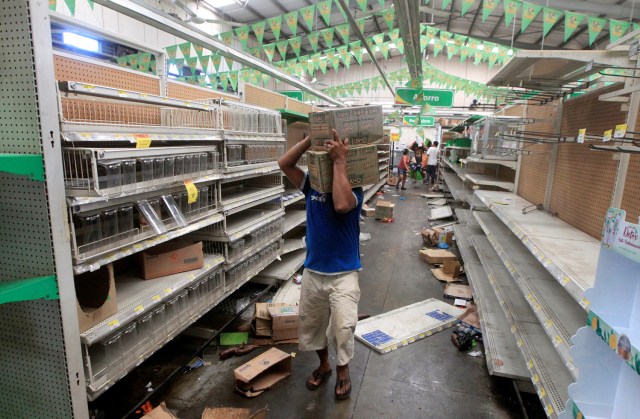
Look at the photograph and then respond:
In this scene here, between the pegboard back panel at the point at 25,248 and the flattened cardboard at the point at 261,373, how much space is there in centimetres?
114

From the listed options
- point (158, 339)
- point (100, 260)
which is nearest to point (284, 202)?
point (158, 339)

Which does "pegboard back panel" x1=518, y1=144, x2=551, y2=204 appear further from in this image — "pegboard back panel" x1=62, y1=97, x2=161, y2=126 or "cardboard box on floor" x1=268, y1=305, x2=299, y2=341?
"pegboard back panel" x1=62, y1=97, x2=161, y2=126

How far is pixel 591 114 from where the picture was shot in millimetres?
2928

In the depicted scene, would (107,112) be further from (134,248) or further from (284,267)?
(284,267)

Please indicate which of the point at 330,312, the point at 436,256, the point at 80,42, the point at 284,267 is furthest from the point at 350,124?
the point at 80,42

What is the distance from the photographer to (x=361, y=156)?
2.28 m

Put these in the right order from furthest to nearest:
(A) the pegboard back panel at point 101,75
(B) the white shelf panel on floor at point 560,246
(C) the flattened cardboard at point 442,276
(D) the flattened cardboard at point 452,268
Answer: (D) the flattened cardboard at point 452,268, (C) the flattened cardboard at point 442,276, (A) the pegboard back panel at point 101,75, (B) the white shelf panel on floor at point 560,246

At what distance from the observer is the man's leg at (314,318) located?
2670mm

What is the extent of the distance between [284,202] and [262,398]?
248 cm

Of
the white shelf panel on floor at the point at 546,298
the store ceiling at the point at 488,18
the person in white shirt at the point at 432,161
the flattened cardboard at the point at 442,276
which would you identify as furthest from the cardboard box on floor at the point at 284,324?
the person in white shirt at the point at 432,161

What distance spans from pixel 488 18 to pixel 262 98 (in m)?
10.8

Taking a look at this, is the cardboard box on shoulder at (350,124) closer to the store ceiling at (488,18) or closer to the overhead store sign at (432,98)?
the store ceiling at (488,18)

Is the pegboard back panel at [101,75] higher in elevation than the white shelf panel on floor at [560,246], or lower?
higher

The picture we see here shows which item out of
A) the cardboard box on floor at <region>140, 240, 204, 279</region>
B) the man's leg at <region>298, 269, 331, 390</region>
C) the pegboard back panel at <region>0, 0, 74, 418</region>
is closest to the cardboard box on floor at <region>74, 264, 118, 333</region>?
the pegboard back panel at <region>0, 0, 74, 418</region>
